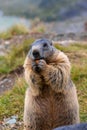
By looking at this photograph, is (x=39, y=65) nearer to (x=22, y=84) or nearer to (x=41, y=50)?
(x=41, y=50)

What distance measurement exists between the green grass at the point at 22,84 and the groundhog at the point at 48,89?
1.19 metres

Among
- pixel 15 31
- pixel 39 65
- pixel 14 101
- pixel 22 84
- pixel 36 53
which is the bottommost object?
pixel 14 101

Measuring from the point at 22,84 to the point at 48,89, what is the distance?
9.10 feet

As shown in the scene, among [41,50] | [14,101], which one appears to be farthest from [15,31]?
[41,50]

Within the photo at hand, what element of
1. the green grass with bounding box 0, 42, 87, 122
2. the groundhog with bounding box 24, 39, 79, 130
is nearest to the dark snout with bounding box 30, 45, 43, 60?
the groundhog with bounding box 24, 39, 79, 130

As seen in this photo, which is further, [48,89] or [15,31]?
Answer: [15,31]

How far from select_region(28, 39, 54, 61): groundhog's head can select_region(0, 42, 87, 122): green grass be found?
1.80 metres

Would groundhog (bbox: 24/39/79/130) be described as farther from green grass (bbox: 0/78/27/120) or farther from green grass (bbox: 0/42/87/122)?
green grass (bbox: 0/78/27/120)

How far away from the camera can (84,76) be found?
9430mm

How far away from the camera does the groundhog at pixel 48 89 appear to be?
6.26m

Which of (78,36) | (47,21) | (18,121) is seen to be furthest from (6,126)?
(47,21)

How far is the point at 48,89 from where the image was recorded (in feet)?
21.1

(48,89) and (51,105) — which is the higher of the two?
(48,89)

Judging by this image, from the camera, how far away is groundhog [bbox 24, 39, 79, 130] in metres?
6.26
